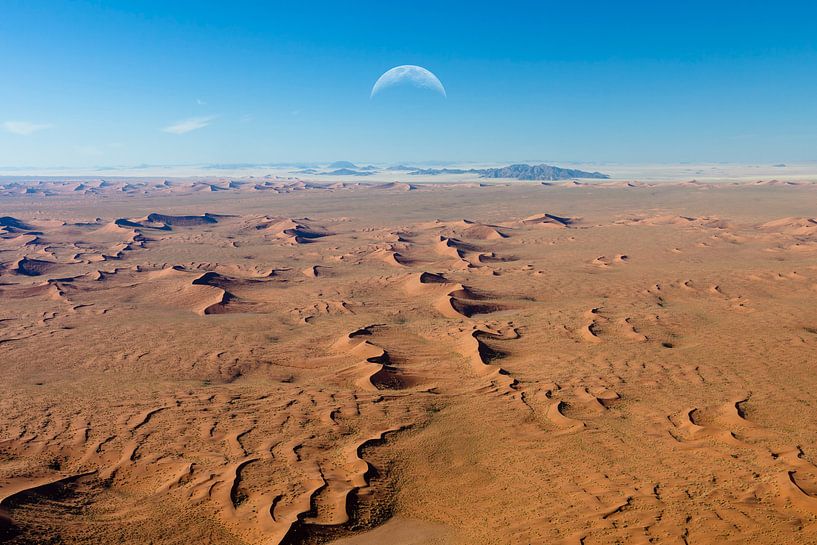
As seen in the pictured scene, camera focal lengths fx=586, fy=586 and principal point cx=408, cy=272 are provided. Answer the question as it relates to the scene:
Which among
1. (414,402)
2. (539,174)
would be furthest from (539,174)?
(414,402)

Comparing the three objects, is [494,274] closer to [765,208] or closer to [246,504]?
[246,504]

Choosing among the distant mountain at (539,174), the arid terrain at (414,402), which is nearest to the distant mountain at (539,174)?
the distant mountain at (539,174)

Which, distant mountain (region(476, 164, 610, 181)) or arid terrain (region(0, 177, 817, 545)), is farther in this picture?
distant mountain (region(476, 164, 610, 181))

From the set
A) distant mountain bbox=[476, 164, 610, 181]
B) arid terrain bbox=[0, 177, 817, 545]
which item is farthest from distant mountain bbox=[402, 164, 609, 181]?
arid terrain bbox=[0, 177, 817, 545]

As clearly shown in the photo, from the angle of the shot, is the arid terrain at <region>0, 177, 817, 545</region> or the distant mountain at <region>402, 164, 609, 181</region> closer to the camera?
the arid terrain at <region>0, 177, 817, 545</region>

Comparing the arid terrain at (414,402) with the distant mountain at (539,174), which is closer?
the arid terrain at (414,402)

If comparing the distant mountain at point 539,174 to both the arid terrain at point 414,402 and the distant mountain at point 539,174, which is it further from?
the arid terrain at point 414,402

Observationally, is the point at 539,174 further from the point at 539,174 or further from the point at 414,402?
the point at 414,402

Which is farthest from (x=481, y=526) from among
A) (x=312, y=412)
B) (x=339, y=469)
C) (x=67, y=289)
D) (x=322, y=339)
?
(x=67, y=289)

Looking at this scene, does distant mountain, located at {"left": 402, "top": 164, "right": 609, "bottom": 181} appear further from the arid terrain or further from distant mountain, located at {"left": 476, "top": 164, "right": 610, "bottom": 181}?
the arid terrain
